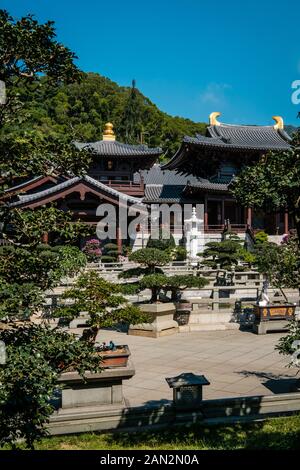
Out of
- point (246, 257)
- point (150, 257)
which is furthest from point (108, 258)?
point (150, 257)

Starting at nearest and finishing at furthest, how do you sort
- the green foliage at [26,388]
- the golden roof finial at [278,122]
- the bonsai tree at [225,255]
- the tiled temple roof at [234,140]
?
the green foliage at [26,388] < the bonsai tree at [225,255] < the tiled temple roof at [234,140] < the golden roof finial at [278,122]

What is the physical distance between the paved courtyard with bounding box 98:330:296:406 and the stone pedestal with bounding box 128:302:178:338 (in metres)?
0.26

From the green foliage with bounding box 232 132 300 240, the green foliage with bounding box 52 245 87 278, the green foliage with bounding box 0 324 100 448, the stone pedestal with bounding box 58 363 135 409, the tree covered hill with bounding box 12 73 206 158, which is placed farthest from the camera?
the tree covered hill with bounding box 12 73 206 158

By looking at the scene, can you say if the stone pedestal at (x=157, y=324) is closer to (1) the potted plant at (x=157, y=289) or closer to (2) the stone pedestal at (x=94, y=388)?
(1) the potted plant at (x=157, y=289)

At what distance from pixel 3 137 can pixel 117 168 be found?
113ft

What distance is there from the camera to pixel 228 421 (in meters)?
6.42

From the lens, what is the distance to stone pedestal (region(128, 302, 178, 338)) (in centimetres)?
1316

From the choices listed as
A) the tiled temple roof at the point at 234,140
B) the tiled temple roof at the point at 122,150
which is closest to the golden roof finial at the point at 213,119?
the tiled temple roof at the point at 234,140

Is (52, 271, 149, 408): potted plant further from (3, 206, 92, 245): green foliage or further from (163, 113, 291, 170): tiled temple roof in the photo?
(163, 113, 291, 170): tiled temple roof

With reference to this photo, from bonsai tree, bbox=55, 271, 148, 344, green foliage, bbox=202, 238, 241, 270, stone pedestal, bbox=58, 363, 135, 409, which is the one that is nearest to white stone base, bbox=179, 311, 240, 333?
bonsai tree, bbox=55, 271, 148, 344

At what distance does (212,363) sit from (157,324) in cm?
339

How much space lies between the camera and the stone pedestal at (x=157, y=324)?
43.2ft

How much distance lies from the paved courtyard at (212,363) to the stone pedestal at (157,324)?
0.26 meters
